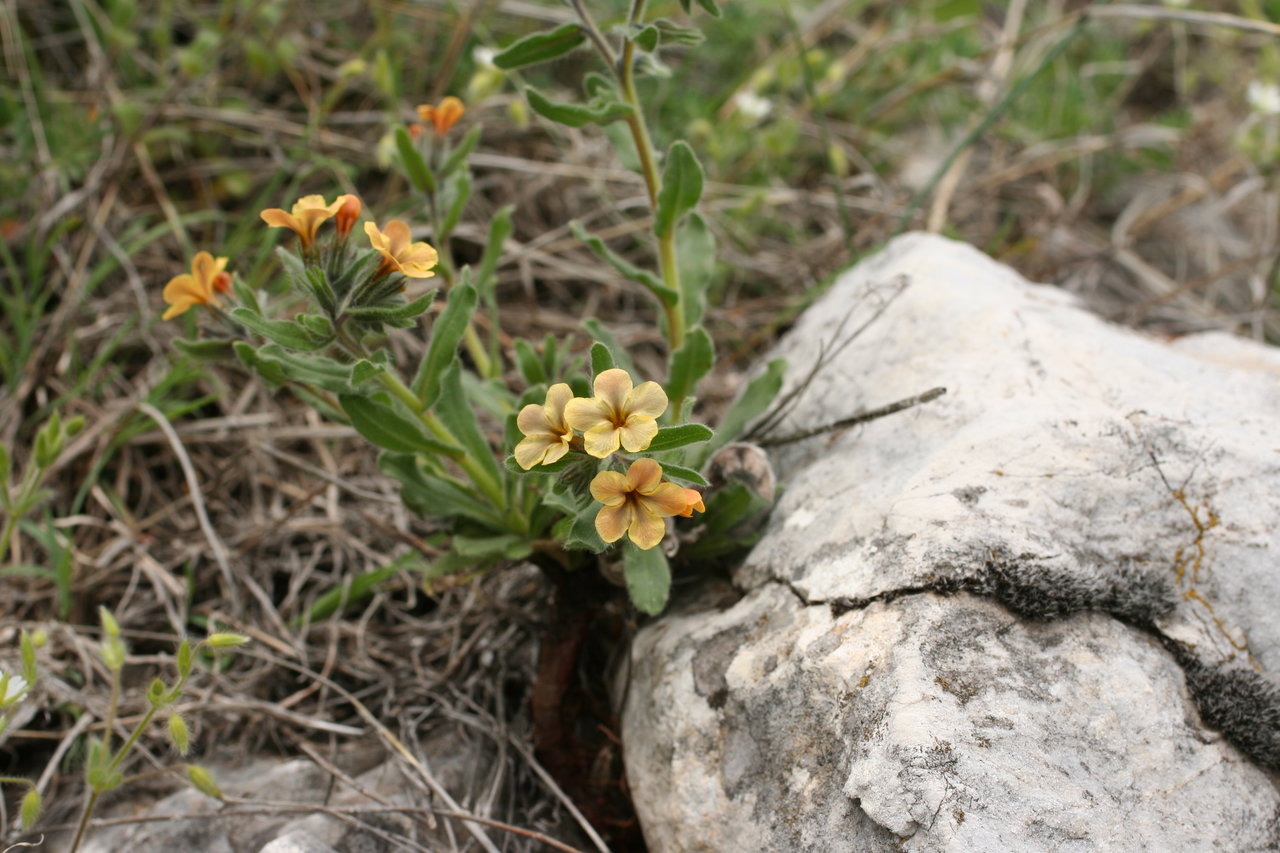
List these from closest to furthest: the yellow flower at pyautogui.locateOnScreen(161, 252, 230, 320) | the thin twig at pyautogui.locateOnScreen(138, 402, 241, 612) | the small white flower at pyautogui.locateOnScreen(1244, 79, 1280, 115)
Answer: the yellow flower at pyautogui.locateOnScreen(161, 252, 230, 320) → the thin twig at pyautogui.locateOnScreen(138, 402, 241, 612) → the small white flower at pyautogui.locateOnScreen(1244, 79, 1280, 115)

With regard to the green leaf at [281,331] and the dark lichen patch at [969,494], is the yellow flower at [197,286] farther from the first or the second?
the dark lichen patch at [969,494]

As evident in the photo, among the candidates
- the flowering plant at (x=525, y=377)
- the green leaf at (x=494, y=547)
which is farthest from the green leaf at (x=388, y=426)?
the green leaf at (x=494, y=547)

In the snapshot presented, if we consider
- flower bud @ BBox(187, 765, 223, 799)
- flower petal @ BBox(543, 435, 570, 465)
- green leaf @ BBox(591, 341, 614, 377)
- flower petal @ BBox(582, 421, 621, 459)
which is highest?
green leaf @ BBox(591, 341, 614, 377)

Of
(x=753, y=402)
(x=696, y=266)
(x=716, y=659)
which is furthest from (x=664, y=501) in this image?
(x=696, y=266)

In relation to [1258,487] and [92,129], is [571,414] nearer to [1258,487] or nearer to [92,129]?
[1258,487]

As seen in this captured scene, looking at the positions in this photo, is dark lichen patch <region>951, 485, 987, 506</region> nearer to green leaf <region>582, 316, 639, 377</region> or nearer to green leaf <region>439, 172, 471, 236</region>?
green leaf <region>582, 316, 639, 377</region>

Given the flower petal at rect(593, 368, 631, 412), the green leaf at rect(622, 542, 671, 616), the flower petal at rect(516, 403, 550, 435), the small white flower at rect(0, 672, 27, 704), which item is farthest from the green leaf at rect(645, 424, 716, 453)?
the small white flower at rect(0, 672, 27, 704)

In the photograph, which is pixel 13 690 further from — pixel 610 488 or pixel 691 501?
pixel 691 501
